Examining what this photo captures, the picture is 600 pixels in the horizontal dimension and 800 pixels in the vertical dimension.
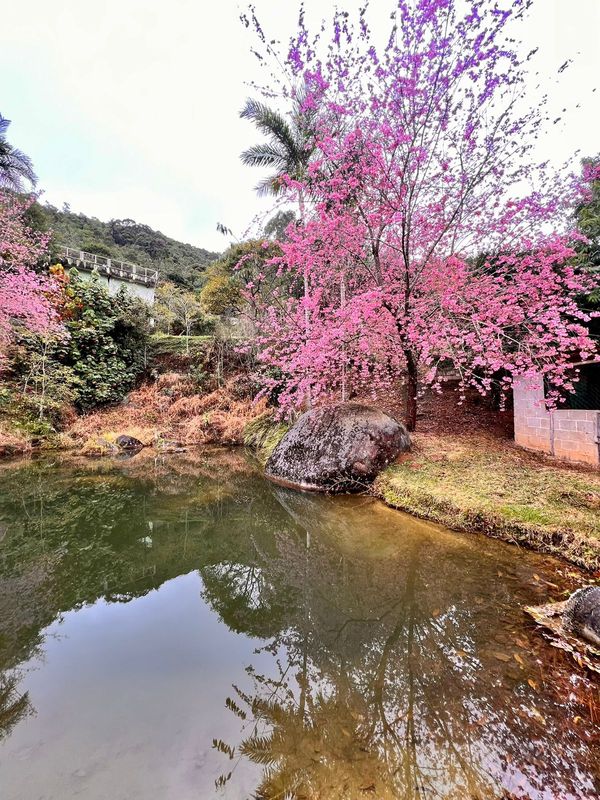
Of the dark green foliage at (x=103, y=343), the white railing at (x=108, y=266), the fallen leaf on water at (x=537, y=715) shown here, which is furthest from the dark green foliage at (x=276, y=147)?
the white railing at (x=108, y=266)

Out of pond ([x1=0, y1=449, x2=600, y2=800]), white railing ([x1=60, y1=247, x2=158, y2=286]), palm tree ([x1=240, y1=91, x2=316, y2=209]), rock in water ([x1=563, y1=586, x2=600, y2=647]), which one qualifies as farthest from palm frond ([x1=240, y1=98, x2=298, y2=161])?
white railing ([x1=60, y1=247, x2=158, y2=286])

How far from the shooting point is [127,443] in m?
11.4

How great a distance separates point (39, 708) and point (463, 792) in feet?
8.10

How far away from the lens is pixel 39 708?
217cm

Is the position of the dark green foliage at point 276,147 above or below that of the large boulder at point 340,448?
above

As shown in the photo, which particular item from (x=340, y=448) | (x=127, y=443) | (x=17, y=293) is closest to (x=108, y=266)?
(x=17, y=293)

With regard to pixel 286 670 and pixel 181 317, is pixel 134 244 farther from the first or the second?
pixel 286 670

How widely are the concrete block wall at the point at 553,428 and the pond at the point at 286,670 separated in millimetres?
2954

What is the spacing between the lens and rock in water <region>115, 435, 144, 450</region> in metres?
11.2

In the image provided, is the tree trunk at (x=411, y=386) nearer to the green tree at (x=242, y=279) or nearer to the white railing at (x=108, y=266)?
Result: the green tree at (x=242, y=279)

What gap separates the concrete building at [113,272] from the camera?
22406 millimetres

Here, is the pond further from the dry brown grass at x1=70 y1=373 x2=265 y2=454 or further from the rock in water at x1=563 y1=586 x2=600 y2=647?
the dry brown grass at x1=70 y1=373 x2=265 y2=454

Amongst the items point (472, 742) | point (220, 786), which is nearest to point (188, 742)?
point (220, 786)

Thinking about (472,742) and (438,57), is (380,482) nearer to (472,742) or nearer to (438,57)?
(472,742)
